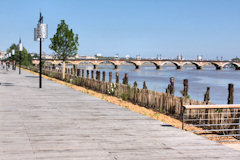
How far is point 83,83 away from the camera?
28.0m

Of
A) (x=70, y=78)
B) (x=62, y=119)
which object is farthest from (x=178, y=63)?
(x=62, y=119)

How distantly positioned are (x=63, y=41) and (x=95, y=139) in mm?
30278

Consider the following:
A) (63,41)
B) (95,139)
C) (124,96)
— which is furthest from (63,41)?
(95,139)

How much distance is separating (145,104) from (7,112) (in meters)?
7.68

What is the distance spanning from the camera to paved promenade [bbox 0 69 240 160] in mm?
6058

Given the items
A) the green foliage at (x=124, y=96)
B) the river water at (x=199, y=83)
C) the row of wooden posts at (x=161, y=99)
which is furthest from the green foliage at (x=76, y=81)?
the green foliage at (x=124, y=96)

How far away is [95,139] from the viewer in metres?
7.29

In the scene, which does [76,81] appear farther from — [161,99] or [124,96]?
[161,99]

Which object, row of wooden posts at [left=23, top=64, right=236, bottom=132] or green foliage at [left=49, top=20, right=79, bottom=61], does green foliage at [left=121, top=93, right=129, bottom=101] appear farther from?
green foliage at [left=49, top=20, right=79, bottom=61]

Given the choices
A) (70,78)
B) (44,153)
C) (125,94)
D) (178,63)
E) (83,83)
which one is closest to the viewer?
(44,153)

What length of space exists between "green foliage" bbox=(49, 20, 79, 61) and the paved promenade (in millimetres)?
25918

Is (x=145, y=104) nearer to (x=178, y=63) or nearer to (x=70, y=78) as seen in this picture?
(x=70, y=78)

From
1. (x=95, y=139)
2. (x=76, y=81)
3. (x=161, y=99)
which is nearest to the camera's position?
(x=95, y=139)

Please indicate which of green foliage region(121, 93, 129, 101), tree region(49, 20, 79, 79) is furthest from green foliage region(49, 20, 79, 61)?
green foliage region(121, 93, 129, 101)
